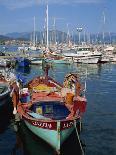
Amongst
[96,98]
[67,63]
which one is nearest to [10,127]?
[96,98]

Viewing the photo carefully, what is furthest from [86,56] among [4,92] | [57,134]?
[57,134]

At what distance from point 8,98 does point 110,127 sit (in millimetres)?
10711

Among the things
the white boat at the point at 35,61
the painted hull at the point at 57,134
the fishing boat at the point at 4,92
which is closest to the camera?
the painted hull at the point at 57,134

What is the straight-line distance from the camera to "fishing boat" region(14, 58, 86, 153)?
2552 centimetres

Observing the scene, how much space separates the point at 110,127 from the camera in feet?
107

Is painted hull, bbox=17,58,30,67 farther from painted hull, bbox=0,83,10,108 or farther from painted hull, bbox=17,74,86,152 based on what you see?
painted hull, bbox=17,74,86,152

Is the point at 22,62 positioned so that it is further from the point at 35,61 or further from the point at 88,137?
the point at 88,137

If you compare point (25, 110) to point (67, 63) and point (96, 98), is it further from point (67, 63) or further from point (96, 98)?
point (67, 63)

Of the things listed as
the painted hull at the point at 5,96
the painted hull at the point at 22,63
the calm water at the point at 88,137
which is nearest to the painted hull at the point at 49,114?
the calm water at the point at 88,137

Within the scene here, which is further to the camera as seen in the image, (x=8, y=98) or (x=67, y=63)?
(x=67, y=63)

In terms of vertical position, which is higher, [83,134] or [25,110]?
[25,110]

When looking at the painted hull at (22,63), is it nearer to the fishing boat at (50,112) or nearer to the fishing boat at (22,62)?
the fishing boat at (22,62)

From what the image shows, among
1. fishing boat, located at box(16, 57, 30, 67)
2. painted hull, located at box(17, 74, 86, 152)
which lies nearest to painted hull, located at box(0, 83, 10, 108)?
painted hull, located at box(17, 74, 86, 152)

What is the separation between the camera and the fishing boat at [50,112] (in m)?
25.5
